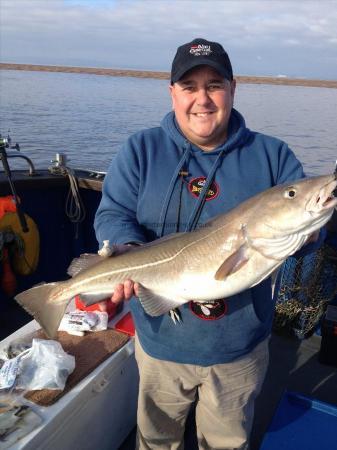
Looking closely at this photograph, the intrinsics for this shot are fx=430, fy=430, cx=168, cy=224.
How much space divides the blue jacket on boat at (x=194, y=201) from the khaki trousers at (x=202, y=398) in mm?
117

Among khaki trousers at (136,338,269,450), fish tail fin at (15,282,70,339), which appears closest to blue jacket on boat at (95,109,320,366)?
khaki trousers at (136,338,269,450)

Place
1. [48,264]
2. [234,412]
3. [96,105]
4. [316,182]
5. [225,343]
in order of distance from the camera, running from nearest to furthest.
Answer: [316,182], [225,343], [234,412], [48,264], [96,105]

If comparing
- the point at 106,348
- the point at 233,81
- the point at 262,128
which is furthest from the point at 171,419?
the point at 262,128

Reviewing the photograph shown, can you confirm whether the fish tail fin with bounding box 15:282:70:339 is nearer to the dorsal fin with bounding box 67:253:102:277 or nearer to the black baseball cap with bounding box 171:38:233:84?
the dorsal fin with bounding box 67:253:102:277

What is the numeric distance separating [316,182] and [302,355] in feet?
11.1

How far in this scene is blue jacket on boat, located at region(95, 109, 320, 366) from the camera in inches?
104

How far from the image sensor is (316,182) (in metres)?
2.22

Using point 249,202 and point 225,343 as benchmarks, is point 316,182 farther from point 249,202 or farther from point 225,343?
point 225,343

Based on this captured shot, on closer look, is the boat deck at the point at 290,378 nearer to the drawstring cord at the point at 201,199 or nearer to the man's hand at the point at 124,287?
the man's hand at the point at 124,287

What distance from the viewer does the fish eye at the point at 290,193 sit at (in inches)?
90.5

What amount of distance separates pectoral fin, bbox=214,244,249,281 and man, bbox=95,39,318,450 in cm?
30

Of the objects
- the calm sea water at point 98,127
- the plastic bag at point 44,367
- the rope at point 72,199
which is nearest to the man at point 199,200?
the plastic bag at point 44,367

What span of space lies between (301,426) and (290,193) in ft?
6.61

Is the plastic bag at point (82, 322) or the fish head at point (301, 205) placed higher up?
the fish head at point (301, 205)
